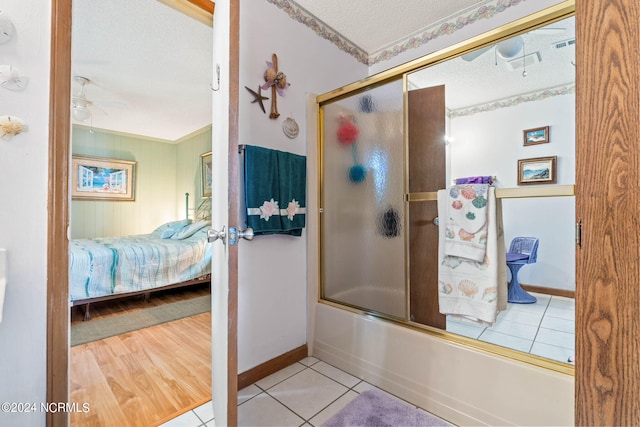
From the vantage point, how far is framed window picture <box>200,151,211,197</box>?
4.29 m

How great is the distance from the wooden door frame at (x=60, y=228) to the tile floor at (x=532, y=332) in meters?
1.19

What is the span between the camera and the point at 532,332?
1649 millimetres

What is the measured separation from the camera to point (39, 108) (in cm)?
97

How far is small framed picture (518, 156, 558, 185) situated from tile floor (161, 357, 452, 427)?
226cm

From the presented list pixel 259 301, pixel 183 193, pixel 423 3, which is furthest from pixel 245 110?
pixel 183 193

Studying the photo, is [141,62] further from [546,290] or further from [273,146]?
[546,290]

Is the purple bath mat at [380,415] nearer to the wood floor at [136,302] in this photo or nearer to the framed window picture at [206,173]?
the wood floor at [136,302]

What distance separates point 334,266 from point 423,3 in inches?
77.5

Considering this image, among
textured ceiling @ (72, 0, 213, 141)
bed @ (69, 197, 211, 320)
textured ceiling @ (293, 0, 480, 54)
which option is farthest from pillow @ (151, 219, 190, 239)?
textured ceiling @ (293, 0, 480, 54)

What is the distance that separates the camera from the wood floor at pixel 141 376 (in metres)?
1.46

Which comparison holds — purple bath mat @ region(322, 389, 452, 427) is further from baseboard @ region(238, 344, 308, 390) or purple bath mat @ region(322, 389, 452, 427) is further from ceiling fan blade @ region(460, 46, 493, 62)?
ceiling fan blade @ region(460, 46, 493, 62)

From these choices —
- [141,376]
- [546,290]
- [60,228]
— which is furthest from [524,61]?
[141,376]

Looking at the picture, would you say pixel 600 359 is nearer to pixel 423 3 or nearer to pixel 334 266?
pixel 334 266

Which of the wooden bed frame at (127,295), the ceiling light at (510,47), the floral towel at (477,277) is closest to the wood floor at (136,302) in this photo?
the wooden bed frame at (127,295)
